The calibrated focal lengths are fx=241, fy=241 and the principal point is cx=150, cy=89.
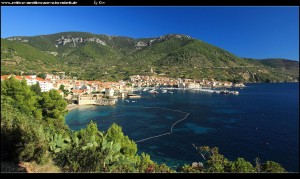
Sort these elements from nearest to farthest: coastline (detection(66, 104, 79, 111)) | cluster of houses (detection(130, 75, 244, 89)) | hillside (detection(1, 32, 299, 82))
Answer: coastline (detection(66, 104, 79, 111)) < cluster of houses (detection(130, 75, 244, 89)) < hillside (detection(1, 32, 299, 82))

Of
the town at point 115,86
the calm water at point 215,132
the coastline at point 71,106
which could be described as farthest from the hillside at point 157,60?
the calm water at point 215,132

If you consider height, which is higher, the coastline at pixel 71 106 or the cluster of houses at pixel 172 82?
the cluster of houses at pixel 172 82

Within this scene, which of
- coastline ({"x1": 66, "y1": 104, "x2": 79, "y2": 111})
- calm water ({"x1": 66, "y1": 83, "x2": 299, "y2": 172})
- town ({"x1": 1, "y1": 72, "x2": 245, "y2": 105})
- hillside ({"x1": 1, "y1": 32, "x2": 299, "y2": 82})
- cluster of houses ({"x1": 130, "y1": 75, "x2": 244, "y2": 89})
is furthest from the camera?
hillside ({"x1": 1, "y1": 32, "x2": 299, "y2": 82})

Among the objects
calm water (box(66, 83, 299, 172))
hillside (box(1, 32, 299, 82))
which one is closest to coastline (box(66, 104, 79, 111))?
calm water (box(66, 83, 299, 172))

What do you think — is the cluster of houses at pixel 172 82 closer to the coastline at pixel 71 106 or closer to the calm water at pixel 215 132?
the coastline at pixel 71 106

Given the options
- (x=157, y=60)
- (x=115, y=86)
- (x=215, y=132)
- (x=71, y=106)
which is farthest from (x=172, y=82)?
(x=215, y=132)

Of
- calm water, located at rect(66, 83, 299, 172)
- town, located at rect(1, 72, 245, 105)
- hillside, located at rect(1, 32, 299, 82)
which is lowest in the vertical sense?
calm water, located at rect(66, 83, 299, 172)

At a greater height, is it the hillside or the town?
the hillside

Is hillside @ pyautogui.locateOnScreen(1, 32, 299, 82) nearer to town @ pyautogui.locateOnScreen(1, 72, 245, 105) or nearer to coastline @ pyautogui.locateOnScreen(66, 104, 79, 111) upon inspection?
town @ pyautogui.locateOnScreen(1, 72, 245, 105)

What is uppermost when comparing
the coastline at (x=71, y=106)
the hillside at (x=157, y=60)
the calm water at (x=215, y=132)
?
the hillside at (x=157, y=60)
